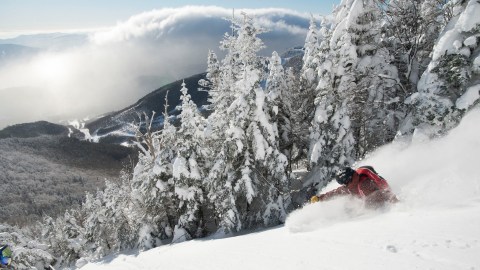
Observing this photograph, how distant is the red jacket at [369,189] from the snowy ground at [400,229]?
30 cm

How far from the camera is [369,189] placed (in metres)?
11.4

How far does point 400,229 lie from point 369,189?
3103 millimetres

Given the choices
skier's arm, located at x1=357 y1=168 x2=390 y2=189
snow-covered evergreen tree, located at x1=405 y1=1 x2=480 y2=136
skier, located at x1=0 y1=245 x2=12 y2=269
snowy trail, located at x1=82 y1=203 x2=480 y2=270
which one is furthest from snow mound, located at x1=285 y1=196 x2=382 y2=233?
skier, located at x1=0 y1=245 x2=12 y2=269

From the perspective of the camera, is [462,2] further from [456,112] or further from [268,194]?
[268,194]

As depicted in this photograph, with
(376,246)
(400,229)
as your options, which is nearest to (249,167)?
(400,229)

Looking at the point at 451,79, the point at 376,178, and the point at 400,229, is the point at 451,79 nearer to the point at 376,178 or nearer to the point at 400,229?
the point at 376,178

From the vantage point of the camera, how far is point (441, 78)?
1504 centimetres

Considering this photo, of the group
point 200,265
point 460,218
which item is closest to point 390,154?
point 460,218

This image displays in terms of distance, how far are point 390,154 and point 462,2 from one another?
7202 mm

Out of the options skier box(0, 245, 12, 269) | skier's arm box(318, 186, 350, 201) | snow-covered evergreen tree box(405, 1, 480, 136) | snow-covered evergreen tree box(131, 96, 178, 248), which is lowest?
snow-covered evergreen tree box(131, 96, 178, 248)

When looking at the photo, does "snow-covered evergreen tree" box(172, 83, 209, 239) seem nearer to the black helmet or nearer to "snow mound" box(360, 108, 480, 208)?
"snow mound" box(360, 108, 480, 208)

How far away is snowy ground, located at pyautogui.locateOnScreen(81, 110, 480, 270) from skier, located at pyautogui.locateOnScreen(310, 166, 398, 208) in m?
0.28

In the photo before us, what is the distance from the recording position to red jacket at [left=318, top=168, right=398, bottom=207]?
10.9 metres

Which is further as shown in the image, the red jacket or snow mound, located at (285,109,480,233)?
the red jacket
